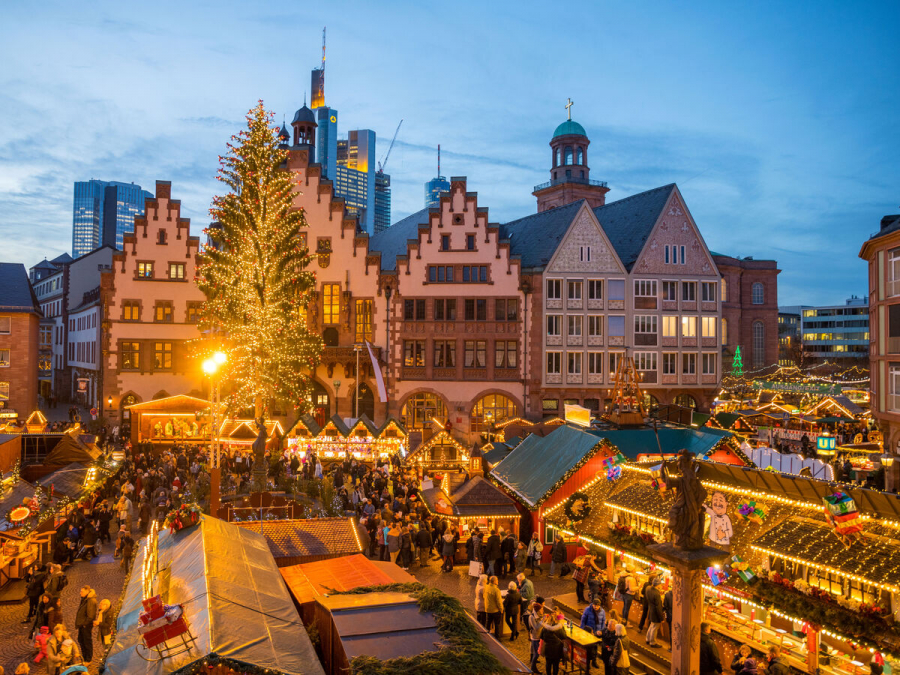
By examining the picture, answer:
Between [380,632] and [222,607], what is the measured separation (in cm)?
188

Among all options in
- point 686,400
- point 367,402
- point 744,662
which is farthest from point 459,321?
point 744,662

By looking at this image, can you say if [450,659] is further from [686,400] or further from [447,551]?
[686,400]

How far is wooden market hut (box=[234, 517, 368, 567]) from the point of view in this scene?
12934mm

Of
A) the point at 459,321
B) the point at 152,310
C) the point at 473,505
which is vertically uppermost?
the point at 152,310

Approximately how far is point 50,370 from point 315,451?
61825 millimetres

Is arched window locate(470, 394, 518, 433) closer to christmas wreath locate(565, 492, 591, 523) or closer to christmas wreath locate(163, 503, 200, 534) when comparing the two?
christmas wreath locate(565, 492, 591, 523)

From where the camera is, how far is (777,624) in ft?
42.5

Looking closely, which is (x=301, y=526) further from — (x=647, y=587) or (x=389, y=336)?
(x=389, y=336)

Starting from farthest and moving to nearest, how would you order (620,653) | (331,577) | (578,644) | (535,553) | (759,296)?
(759,296), (535,553), (578,644), (620,653), (331,577)

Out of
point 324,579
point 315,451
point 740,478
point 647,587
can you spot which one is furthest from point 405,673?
point 315,451

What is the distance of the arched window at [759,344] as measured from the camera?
79.7 m

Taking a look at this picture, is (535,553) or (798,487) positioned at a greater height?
(798,487)

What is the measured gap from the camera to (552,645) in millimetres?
12703

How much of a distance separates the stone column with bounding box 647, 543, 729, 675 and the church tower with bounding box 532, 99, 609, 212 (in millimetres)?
69693
